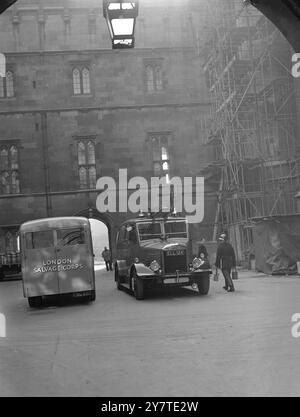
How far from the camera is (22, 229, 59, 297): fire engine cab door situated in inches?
555

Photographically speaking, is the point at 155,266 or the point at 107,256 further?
the point at 107,256

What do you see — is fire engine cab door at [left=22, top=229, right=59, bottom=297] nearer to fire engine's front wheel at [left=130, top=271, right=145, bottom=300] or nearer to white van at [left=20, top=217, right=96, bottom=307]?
white van at [left=20, top=217, right=96, bottom=307]

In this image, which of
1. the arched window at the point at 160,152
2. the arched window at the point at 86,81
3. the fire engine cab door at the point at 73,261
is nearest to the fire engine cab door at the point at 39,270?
the fire engine cab door at the point at 73,261

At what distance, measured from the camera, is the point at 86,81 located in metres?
30.4

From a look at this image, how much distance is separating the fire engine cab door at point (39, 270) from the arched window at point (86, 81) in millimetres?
17518

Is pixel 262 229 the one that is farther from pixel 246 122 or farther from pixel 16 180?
pixel 16 180

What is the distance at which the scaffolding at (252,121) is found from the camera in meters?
24.3

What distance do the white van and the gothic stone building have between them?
46.7 feet

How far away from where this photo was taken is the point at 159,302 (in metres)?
13.7

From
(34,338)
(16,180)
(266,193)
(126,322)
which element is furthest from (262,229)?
A: (16,180)

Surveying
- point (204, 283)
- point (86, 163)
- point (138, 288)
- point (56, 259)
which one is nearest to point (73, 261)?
point (56, 259)

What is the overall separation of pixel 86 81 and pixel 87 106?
4.91ft

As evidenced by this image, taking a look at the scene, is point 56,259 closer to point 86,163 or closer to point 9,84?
point 86,163

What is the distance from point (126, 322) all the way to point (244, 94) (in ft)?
52.1
